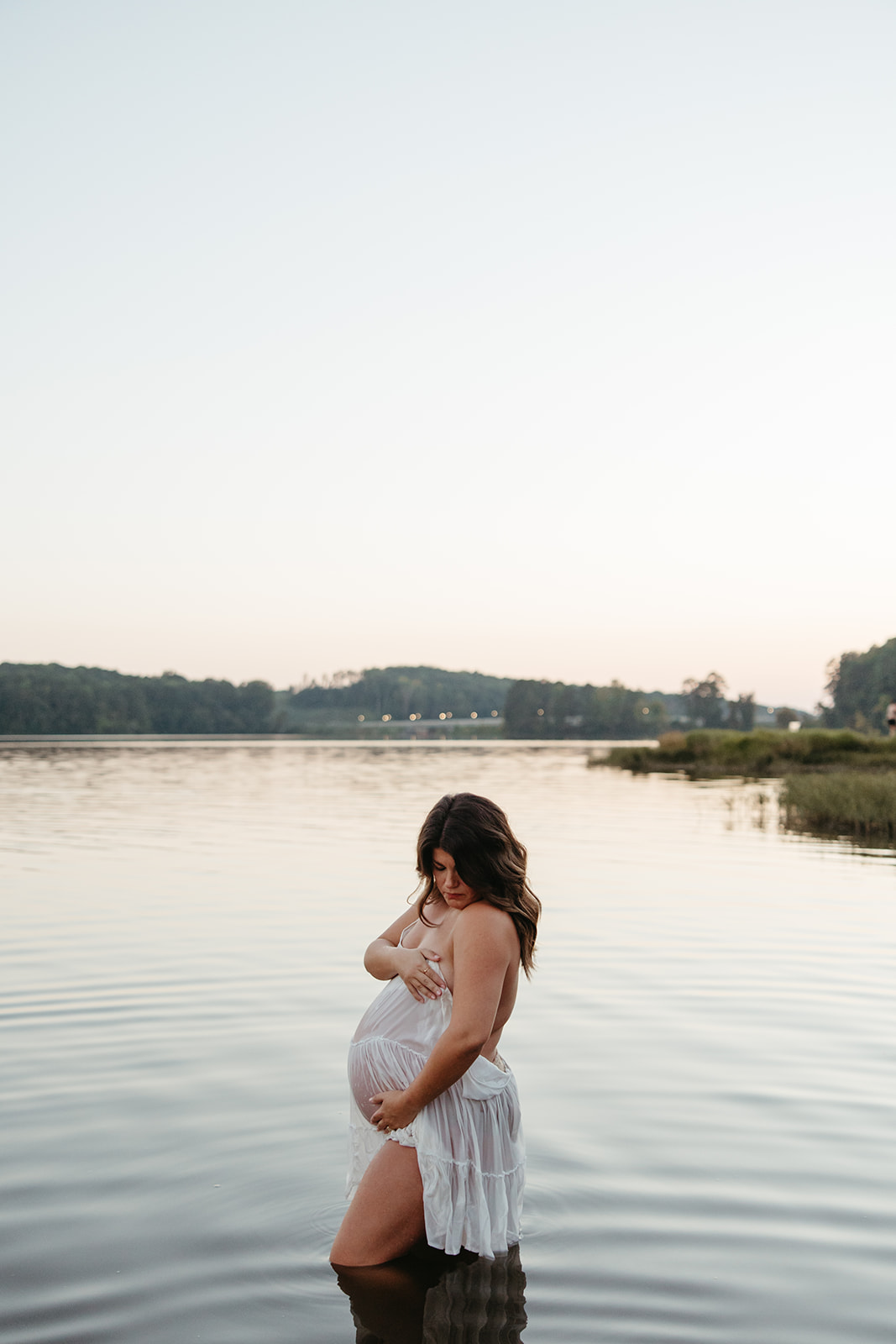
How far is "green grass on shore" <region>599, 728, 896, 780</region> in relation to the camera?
50.0 metres

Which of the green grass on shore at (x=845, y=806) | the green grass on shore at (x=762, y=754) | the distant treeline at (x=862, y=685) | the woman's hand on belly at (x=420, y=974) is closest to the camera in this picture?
the woman's hand on belly at (x=420, y=974)

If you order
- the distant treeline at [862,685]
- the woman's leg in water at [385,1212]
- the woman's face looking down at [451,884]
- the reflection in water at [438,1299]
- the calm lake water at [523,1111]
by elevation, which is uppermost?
the distant treeline at [862,685]

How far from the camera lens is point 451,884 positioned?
13.0 feet

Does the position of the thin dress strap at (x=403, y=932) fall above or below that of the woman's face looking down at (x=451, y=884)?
below

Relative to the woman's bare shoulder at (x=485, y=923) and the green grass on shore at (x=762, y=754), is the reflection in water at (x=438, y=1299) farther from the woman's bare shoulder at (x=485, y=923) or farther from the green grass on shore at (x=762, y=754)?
the green grass on shore at (x=762, y=754)

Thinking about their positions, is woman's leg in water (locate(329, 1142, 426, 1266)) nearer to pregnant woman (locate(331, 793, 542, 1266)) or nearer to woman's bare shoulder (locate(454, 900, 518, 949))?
pregnant woman (locate(331, 793, 542, 1266))

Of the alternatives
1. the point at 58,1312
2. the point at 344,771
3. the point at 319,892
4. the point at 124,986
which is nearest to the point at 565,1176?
the point at 58,1312

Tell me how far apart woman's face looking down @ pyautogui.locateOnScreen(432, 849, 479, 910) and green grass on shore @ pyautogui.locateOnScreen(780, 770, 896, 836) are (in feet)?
68.8

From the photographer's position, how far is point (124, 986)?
901 centimetres

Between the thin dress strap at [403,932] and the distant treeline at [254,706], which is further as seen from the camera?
the distant treeline at [254,706]

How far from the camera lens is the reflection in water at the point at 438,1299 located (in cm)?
387

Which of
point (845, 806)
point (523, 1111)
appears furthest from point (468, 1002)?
point (845, 806)

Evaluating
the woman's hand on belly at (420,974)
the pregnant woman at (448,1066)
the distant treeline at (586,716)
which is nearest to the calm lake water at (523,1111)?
the pregnant woman at (448,1066)

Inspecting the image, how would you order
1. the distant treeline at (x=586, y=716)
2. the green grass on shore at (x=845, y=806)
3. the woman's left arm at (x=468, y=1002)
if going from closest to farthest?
the woman's left arm at (x=468, y=1002)
the green grass on shore at (x=845, y=806)
the distant treeline at (x=586, y=716)
